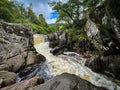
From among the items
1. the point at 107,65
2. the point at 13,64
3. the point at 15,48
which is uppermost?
the point at 15,48

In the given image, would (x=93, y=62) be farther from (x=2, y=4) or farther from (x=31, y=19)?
(x=31, y=19)

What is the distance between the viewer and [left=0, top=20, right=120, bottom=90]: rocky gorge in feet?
25.8

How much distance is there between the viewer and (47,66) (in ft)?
48.2

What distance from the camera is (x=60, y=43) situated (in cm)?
2342

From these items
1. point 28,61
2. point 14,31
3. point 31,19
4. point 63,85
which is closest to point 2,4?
point 14,31

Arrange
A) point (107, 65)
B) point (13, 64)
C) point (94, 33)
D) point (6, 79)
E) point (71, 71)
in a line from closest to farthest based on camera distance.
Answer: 1. point (6, 79)
2. point (94, 33)
3. point (107, 65)
4. point (71, 71)
5. point (13, 64)

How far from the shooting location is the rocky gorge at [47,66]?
7.86m

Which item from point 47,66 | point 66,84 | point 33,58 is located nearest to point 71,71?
point 47,66

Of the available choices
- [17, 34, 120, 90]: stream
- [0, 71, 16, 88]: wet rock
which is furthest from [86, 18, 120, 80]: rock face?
[0, 71, 16, 88]: wet rock

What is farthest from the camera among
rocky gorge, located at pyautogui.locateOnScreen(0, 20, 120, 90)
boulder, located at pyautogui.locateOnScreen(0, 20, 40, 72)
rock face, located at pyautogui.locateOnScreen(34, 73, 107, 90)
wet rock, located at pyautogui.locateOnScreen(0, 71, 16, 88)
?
boulder, located at pyautogui.locateOnScreen(0, 20, 40, 72)

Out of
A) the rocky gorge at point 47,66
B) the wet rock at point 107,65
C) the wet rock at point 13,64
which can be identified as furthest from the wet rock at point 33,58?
the wet rock at point 107,65

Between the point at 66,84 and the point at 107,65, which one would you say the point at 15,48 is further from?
the point at 66,84

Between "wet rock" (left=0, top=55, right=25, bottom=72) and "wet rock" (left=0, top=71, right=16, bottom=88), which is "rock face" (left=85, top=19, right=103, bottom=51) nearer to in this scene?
"wet rock" (left=0, top=71, right=16, bottom=88)

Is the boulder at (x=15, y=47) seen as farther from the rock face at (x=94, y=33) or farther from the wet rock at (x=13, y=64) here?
the rock face at (x=94, y=33)
